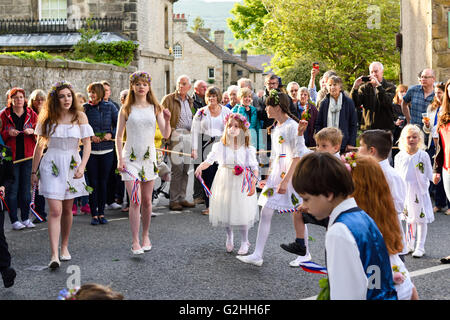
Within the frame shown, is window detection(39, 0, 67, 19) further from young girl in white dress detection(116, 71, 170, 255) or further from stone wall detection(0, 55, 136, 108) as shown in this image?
young girl in white dress detection(116, 71, 170, 255)

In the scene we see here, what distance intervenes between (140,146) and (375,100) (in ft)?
14.9

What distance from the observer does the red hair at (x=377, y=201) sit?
3.55 meters

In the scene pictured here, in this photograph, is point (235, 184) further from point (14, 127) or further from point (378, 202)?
point (378, 202)

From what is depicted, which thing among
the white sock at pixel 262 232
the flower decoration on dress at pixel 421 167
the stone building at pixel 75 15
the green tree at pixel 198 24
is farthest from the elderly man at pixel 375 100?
the green tree at pixel 198 24

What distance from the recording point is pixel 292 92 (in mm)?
12164

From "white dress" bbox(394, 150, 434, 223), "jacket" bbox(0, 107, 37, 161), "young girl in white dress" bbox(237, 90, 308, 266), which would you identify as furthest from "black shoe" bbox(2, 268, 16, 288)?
"white dress" bbox(394, 150, 434, 223)

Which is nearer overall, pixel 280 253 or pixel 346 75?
pixel 280 253

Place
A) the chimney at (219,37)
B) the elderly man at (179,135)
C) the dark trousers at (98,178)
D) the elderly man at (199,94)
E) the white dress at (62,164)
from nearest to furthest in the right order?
the white dress at (62,164) → the dark trousers at (98,178) → the elderly man at (179,135) → the elderly man at (199,94) → the chimney at (219,37)

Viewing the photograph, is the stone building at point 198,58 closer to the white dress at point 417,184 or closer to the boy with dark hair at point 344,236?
the white dress at point 417,184

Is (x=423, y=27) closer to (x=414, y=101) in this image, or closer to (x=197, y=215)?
(x=414, y=101)

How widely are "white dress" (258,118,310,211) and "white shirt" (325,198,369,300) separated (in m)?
4.25

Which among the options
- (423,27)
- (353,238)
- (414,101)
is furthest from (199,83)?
(353,238)

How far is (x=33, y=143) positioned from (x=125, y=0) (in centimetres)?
1906

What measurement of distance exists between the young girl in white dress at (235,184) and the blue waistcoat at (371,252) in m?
4.65
